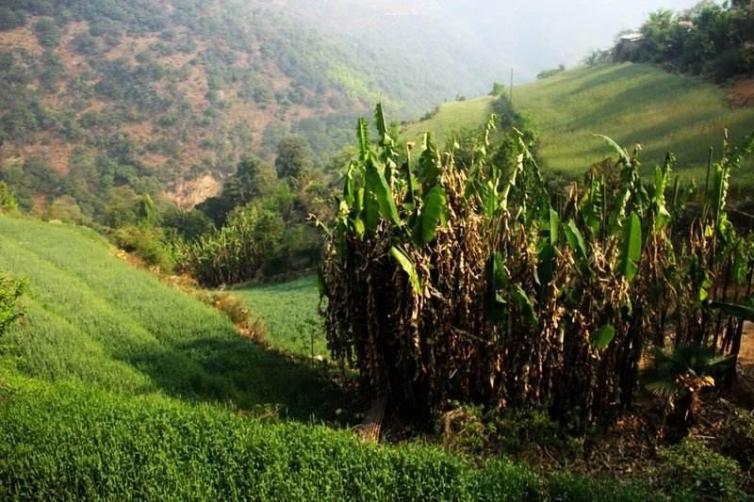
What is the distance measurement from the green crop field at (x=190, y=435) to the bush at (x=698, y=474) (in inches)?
18.3

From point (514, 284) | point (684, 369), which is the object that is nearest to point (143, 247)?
point (514, 284)

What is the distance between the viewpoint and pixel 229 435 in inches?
227

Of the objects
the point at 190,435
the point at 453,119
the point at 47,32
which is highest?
the point at 47,32

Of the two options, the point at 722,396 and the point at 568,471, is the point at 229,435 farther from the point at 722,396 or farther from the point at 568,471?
the point at 722,396

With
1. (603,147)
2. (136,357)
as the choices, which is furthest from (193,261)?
(136,357)

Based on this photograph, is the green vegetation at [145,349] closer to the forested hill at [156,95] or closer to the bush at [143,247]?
the bush at [143,247]

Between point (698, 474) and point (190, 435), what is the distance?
14.6ft

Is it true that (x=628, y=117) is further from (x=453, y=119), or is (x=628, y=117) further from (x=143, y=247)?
(x=143, y=247)

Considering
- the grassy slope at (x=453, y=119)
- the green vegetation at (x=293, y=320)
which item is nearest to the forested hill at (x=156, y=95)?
the grassy slope at (x=453, y=119)

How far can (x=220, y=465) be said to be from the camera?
5.39m

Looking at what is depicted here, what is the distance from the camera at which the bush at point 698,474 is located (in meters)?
4.76

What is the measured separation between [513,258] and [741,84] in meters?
33.9

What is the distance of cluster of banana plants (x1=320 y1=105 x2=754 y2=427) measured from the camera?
20.4 feet

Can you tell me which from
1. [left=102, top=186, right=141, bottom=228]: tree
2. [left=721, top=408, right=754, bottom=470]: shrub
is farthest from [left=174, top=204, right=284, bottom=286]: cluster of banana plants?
[left=721, top=408, right=754, bottom=470]: shrub
